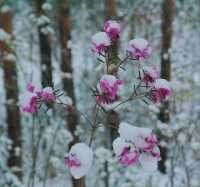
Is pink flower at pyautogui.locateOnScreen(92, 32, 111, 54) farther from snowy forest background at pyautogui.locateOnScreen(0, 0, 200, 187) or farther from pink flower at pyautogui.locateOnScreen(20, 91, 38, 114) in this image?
snowy forest background at pyautogui.locateOnScreen(0, 0, 200, 187)

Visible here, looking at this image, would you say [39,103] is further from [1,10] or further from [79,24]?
[79,24]

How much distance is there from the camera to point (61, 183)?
26.7 feet


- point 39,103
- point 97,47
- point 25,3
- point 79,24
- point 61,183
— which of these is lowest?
point 61,183

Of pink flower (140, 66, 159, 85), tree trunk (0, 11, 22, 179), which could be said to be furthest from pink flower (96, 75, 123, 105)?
tree trunk (0, 11, 22, 179)

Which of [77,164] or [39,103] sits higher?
[39,103]

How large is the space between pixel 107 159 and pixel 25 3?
17774mm

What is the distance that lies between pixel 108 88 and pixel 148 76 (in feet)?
0.79

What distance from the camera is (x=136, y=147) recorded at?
1.98 meters

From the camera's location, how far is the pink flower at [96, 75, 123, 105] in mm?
2123

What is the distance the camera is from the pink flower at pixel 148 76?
2266 millimetres

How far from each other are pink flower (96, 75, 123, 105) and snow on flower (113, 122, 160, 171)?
18 centimetres

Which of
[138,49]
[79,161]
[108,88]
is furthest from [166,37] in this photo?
[79,161]

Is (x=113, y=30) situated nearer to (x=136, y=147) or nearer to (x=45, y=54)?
(x=136, y=147)

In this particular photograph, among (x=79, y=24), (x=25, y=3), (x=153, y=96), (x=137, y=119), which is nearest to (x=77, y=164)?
(x=153, y=96)
